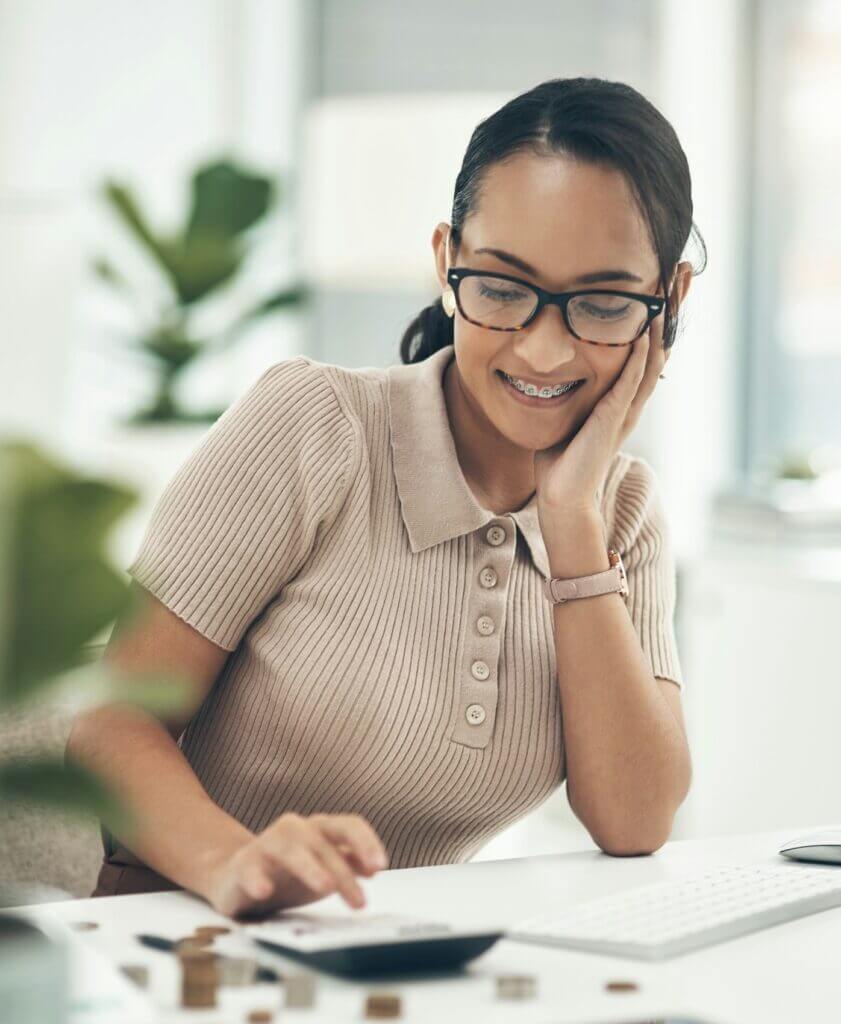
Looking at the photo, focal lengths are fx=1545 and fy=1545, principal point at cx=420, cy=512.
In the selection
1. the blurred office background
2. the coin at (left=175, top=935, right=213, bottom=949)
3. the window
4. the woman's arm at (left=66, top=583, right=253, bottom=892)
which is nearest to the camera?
the coin at (left=175, top=935, right=213, bottom=949)

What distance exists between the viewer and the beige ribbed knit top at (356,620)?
4.48 feet

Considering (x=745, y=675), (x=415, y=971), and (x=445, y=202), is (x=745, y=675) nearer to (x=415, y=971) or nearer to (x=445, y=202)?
(x=445, y=202)

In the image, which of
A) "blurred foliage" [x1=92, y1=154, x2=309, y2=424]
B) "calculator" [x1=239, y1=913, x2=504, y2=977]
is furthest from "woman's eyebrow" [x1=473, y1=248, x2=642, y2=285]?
"blurred foliage" [x1=92, y1=154, x2=309, y2=424]

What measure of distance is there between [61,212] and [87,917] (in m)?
2.82

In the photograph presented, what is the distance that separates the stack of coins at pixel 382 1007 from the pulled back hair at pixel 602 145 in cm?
80

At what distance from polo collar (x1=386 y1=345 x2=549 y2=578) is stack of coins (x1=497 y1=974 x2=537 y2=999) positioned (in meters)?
0.58

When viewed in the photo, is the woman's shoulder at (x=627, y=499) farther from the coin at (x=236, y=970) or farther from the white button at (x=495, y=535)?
the coin at (x=236, y=970)

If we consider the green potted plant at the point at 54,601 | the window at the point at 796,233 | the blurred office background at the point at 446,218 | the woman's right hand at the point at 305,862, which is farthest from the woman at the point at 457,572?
the window at the point at 796,233

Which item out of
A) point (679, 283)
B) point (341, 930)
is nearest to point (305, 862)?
point (341, 930)

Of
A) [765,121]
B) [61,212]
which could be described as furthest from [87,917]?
[765,121]

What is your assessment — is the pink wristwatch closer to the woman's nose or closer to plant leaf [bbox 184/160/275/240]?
the woman's nose

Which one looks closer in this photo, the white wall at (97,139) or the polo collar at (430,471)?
the polo collar at (430,471)

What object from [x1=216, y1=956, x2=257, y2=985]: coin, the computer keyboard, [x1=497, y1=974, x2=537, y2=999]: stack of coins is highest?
[x1=216, y1=956, x2=257, y2=985]: coin

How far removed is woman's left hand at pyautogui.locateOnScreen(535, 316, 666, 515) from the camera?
4.85 ft
